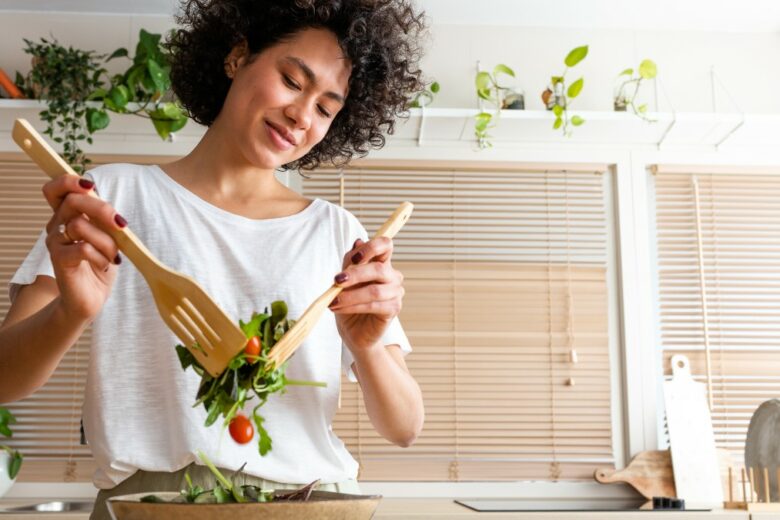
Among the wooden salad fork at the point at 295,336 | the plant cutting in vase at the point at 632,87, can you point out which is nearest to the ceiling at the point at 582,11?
the plant cutting in vase at the point at 632,87

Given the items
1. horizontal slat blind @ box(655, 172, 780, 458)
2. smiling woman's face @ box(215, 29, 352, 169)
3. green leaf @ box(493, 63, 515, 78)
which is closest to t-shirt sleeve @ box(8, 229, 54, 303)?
smiling woman's face @ box(215, 29, 352, 169)

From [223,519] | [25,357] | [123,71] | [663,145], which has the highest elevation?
[123,71]

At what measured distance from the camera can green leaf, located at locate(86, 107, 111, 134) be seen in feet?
8.73

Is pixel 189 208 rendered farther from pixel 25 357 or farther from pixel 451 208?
pixel 451 208

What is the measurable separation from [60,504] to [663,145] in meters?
2.32

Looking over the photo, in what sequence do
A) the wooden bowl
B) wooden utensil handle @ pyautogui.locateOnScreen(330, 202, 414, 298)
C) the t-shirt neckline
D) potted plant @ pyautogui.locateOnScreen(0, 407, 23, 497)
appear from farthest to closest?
potted plant @ pyautogui.locateOnScreen(0, 407, 23, 497)
the t-shirt neckline
wooden utensil handle @ pyautogui.locateOnScreen(330, 202, 414, 298)
the wooden bowl

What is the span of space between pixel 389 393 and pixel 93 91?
2121 millimetres

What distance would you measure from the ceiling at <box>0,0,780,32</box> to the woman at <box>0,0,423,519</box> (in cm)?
186

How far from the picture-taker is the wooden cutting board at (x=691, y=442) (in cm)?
269

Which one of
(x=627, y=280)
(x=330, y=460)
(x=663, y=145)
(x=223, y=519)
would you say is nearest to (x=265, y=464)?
(x=330, y=460)

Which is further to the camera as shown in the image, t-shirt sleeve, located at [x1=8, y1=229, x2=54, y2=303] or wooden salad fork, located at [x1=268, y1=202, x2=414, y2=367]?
t-shirt sleeve, located at [x1=8, y1=229, x2=54, y2=303]

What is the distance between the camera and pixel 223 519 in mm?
549

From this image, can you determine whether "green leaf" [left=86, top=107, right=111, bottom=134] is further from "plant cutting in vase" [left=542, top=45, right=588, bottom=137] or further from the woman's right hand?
the woman's right hand

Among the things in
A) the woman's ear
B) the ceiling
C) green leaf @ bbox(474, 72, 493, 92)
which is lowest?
the woman's ear
